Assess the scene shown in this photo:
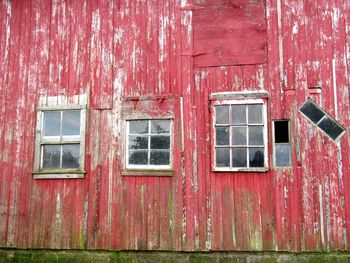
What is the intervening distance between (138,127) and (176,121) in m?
0.73

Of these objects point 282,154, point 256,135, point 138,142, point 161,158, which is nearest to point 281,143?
point 282,154

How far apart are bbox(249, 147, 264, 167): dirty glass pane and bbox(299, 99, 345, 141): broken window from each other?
102 cm

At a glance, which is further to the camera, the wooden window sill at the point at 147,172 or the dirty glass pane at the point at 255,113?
the wooden window sill at the point at 147,172

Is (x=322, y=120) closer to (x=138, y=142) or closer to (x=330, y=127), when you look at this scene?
(x=330, y=127)

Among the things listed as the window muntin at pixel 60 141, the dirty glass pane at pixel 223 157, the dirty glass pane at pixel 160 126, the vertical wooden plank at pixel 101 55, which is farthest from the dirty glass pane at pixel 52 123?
the dirty glass pane at pixel 223 157

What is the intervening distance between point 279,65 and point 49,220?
512 cm

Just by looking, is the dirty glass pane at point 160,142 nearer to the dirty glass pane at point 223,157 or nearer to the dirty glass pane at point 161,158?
the dirty glass pane at point 161,158

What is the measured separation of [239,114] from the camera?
6.73 meters

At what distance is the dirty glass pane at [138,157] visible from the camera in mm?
6926

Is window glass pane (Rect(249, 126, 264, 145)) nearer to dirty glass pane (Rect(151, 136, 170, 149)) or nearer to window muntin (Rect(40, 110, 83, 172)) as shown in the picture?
dirty glass pane (Rect(151, 136, 170, 149))

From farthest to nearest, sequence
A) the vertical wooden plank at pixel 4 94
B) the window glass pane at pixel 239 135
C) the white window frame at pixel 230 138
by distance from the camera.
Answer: the vertical wooden plank at pixel 4 94, the window glass pane at pixel 239 135, the white window frame at pixel 230 138

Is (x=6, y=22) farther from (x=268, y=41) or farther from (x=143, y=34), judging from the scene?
(x=268, y=41)

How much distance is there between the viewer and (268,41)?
6.81 meters

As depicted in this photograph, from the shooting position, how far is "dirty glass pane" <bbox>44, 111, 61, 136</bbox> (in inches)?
288
